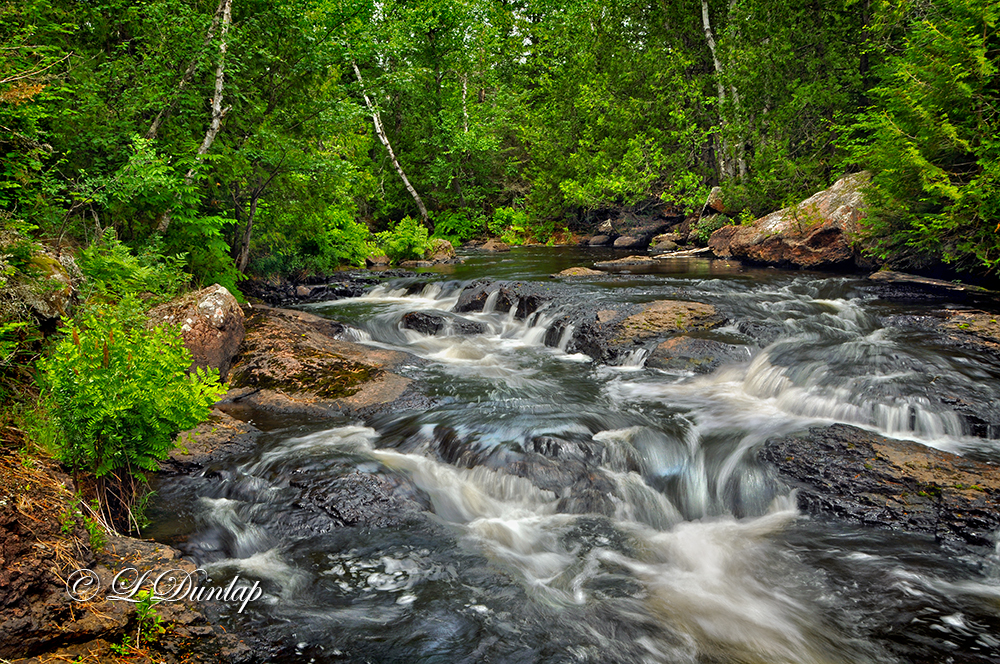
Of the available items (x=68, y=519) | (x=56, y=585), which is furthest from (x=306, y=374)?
(x=56, y=585)

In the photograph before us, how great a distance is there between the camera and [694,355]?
866 centimetres

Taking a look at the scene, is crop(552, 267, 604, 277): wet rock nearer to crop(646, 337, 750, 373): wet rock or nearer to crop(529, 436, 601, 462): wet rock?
crop(646, 337, 750, 373): wet rock

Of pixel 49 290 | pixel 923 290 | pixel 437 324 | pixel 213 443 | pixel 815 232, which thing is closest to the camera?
pixel 49 290

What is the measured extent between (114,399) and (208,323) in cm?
450

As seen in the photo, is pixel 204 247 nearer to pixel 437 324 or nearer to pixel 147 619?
pixel 437 324

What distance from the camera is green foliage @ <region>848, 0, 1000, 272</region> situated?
8.73 m

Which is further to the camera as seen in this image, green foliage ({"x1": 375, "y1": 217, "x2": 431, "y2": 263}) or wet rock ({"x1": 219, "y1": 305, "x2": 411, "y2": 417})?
green foliage ({"x1": 375, "y1": 217, "x2": 431, "y2": 263})

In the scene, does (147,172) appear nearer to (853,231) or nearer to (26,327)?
(26,327)

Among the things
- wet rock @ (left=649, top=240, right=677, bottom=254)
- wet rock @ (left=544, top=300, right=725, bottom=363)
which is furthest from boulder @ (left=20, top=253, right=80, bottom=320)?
wet rock @ (left=649, top=240, right=677, bottom=254)

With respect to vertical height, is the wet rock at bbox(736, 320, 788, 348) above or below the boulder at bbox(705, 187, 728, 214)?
below

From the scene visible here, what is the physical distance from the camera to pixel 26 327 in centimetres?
407

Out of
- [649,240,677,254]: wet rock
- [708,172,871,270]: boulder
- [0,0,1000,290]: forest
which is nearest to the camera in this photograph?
[0,0,1000,290]: forest

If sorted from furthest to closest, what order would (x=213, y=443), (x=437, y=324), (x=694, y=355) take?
(x=437, y=324) → (x=694, y=355) → (x=213, y=443)

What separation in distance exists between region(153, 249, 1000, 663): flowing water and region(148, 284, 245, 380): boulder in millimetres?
1751
